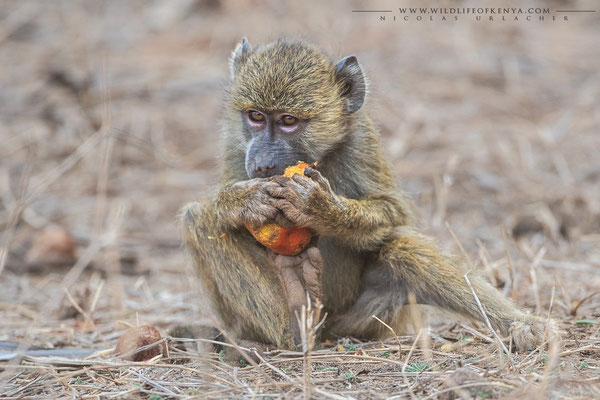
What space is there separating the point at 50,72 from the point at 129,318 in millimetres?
6496

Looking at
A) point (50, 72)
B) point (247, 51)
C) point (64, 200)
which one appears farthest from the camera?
point (50, 72)

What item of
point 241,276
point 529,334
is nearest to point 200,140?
point 241,276

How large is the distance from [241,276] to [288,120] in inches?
45.1

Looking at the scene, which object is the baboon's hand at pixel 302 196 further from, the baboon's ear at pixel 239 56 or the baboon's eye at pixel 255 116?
the baboon's ear at pixel 239 56

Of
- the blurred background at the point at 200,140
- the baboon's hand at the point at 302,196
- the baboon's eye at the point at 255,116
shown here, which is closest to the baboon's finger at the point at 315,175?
the baboon's hand at the point at 302,196

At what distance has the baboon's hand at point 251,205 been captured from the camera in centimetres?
439

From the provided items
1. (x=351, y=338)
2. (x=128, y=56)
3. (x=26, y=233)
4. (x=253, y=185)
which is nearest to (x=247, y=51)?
(x=253, y=185)

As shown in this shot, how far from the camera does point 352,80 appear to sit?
5164 mm

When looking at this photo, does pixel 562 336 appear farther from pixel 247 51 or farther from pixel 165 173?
pixel 165 173

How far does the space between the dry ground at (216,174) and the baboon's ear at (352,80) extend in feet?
1.86

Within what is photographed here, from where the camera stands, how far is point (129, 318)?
5988 mm

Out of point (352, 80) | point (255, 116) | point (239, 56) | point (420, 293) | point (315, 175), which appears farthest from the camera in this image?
point (239, 56)

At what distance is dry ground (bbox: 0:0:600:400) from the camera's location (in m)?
4.03

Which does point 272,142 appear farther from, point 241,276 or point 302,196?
point 241,276
